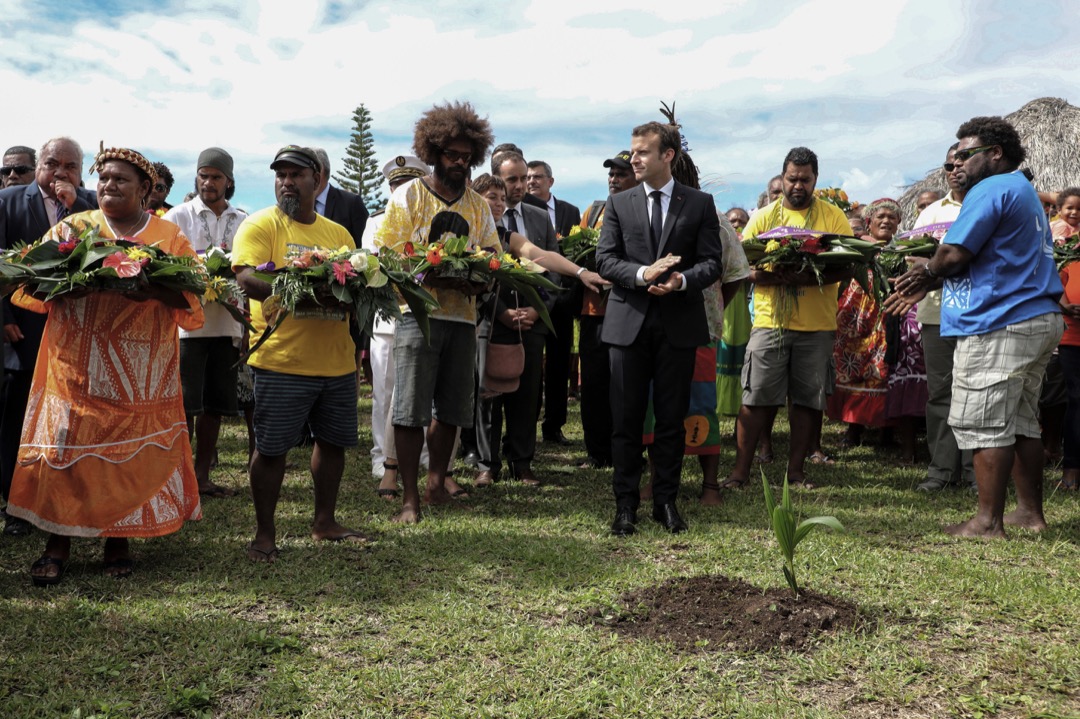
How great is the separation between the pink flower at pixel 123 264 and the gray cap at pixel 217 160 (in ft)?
9.51

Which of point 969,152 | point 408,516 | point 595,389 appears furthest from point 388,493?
point 969,152

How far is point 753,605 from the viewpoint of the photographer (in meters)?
4.54

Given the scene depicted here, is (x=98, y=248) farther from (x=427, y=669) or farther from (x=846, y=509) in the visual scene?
(x=846, y=509)

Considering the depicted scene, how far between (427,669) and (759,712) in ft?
4.53

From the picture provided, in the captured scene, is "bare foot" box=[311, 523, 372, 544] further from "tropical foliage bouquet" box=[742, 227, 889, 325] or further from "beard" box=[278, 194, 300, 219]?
"tropical foliage bouquet" box=[742, 227, 889, 325]

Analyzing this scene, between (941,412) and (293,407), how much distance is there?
5349mm

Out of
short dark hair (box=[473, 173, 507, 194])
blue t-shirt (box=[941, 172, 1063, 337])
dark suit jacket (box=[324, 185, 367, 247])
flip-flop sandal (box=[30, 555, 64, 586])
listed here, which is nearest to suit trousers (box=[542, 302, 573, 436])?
short dark hair (box=[473, 173, 507, 194])

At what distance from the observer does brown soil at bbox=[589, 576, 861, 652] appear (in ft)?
13.9

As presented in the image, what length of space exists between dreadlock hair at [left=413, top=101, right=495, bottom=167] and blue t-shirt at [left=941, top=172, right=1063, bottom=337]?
3.16 meters

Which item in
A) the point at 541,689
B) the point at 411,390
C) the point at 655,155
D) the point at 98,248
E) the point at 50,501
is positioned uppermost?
the point at 655,155

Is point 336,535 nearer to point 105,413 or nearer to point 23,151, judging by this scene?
point 105,413

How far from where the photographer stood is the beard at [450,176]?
252 inches

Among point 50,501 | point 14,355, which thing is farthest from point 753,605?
point 14,355

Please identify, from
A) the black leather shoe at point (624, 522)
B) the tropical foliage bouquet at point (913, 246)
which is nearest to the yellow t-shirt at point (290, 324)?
the black leather shoe at point (624, 522)
